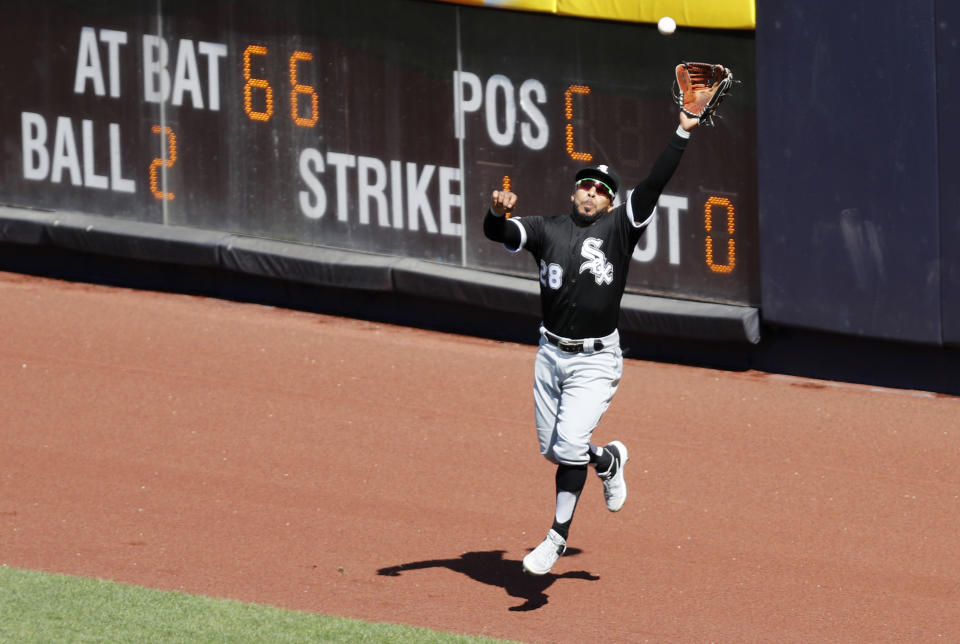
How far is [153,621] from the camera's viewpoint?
299 inches

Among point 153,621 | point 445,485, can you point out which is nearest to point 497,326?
point 445,485

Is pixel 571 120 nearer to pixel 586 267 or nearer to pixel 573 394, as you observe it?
pixel 586 267

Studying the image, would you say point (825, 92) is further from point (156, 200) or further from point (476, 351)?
point (156, 200)

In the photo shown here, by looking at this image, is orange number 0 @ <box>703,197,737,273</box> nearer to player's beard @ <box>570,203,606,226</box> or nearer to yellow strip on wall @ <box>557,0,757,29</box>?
yellow strip on wall @ <box>557,0,757,29</box>

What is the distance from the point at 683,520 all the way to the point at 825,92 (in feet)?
10.1

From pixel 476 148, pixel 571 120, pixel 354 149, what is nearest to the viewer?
pixel 571 120

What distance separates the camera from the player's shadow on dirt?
8172 mm

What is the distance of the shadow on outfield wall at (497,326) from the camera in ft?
36.7

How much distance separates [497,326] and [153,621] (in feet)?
17.1

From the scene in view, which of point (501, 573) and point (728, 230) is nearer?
point (501, 573)

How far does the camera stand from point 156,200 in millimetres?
13602

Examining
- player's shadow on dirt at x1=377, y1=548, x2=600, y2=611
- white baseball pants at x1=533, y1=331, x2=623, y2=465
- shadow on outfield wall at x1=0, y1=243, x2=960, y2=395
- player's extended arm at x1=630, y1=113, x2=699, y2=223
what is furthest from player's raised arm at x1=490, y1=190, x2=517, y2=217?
shadow on outfield wall at x1=0, y1=243, x2=960, y2=395

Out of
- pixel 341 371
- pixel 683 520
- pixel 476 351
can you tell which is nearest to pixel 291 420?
pixel 341 371

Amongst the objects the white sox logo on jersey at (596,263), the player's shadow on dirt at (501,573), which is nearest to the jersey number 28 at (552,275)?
the white sox logo on jersey at (596,263)
